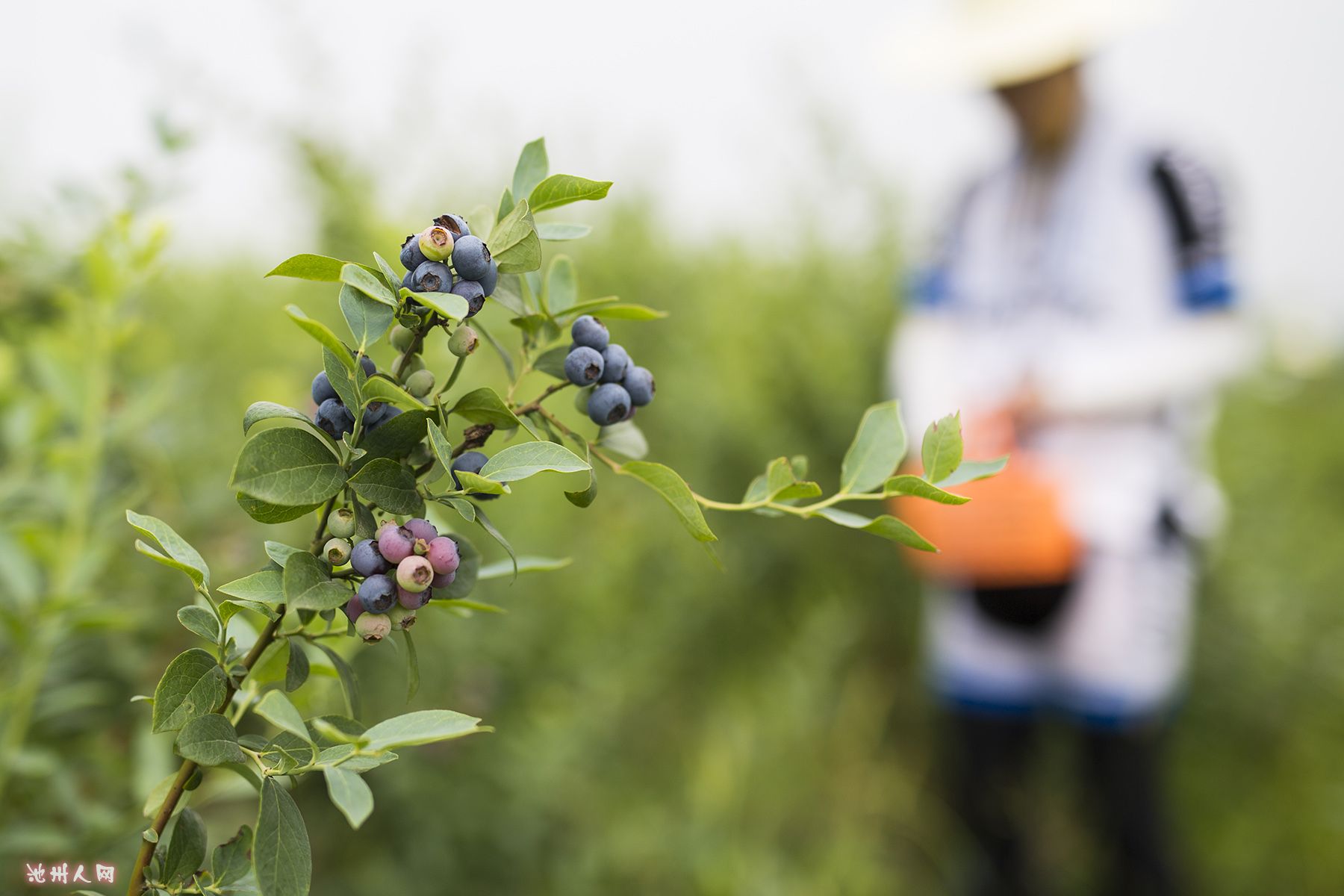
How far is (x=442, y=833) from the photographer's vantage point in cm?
132

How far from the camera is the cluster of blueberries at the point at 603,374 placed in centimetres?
41

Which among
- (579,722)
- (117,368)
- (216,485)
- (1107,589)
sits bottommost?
(1107,589)

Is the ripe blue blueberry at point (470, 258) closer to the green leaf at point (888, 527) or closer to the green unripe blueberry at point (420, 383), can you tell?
the green unripe blueberry at point (420, 383)

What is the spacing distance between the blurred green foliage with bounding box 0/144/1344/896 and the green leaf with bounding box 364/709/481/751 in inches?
13.9

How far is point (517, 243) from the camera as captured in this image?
14.6 inches

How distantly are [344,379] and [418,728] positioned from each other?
13 centimetres

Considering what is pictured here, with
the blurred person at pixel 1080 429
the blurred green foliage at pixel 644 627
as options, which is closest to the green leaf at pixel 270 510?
the blurred green foliage at pixel 644 627

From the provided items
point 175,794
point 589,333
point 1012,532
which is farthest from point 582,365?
point 1012,532

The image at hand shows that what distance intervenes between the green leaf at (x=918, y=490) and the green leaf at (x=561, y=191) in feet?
0.57

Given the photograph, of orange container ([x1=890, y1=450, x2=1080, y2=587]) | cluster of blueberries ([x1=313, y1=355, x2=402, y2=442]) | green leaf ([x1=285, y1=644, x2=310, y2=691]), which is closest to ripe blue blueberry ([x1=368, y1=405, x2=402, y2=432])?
cluster of blueberries ([x1=313, y1=355, x2=402, y2=442])

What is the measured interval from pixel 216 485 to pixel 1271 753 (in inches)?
100.0

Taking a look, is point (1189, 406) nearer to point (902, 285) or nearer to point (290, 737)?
point (902, 285)

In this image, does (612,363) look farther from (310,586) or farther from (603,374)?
(310,586)

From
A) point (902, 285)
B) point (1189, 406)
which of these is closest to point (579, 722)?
point (1189, 406)
